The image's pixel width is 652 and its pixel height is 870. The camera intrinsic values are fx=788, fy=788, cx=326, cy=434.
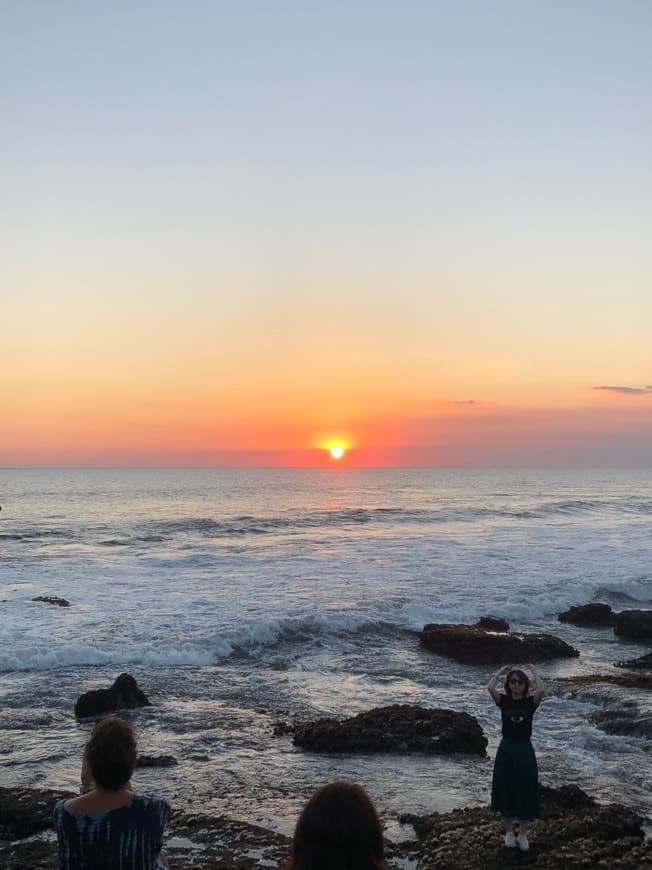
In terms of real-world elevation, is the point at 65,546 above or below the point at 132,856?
below

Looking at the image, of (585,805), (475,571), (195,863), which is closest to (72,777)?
(195,863)

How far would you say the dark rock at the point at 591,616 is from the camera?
78.9 feet

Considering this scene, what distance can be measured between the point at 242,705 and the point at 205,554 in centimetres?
2593

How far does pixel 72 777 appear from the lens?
11.0 meters

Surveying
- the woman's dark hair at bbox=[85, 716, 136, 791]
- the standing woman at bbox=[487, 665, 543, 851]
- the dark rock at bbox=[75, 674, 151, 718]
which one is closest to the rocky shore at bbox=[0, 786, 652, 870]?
the standing woman at bbox=[487, 665, 543, 851]

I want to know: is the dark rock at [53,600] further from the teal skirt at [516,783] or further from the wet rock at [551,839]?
the teal skirt at [516,783]

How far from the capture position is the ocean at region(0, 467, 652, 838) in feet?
36.1

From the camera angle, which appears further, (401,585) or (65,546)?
(65,546)

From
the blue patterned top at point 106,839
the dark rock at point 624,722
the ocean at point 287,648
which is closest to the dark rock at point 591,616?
the ocean at point 287,648

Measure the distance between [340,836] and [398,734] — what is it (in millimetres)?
9702

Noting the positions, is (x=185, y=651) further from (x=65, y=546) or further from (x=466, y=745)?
(x=65, y=546)

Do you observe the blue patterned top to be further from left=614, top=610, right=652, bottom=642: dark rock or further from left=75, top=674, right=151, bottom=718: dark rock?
left=614, top=610, right=652, bottom=642: dark rock

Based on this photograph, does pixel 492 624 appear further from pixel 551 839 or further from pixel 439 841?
pixel 439 841

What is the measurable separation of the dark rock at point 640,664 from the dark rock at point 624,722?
444cm
